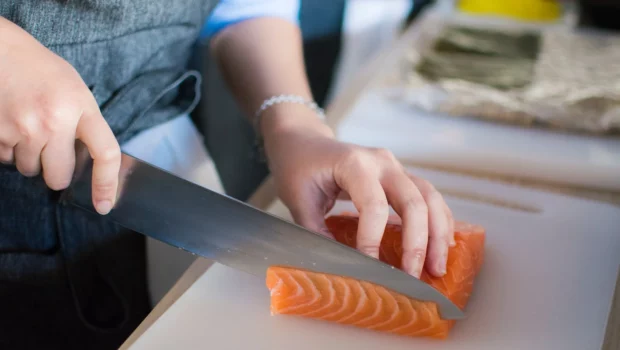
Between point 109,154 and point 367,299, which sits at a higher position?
point 109,154

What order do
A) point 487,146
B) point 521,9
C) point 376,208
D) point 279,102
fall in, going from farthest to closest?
point 521,9
point 487,146
point 279,102
point 376,208

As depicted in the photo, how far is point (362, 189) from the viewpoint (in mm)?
776

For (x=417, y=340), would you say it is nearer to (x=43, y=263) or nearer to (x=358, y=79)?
(x=43, y=263)

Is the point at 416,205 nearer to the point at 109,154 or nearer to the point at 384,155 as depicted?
the point at 384,155

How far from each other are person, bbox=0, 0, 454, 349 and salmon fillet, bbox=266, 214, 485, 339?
35 millimetres

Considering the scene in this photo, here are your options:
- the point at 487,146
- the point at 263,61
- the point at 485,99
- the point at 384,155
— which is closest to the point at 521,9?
the point at 485,99

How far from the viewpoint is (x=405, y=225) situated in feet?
2.51

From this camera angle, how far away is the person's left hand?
2.50 ft

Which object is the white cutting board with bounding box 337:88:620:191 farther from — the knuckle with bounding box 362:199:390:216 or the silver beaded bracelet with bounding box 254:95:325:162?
the knuckle with bounding box 362:199:390:216

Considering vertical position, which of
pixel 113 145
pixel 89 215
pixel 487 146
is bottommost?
pixel 89 215

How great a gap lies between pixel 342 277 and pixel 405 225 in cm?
11

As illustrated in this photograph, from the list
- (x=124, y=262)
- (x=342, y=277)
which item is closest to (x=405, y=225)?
(x=342, y=277)

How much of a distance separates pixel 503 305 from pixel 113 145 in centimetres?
55

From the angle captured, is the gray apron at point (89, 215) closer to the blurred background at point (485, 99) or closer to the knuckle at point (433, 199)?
the blurred background at point (485, 99)
